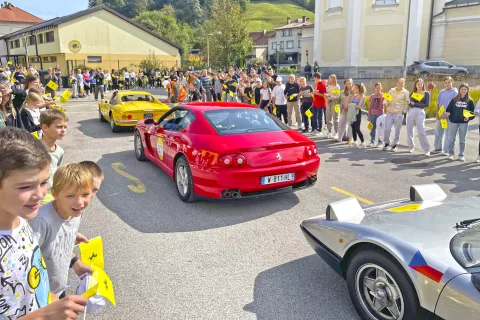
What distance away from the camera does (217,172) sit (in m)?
5.17

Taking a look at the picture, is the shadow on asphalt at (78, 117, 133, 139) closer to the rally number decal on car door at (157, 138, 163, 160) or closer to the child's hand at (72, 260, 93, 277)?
the rally number decal on car door at (157, 138, 163, 160)

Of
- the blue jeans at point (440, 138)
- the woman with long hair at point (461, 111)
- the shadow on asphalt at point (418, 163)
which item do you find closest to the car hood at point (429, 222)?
the shadow on asphalt at point (418, 163)

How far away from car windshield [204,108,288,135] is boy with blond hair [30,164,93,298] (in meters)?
3.38

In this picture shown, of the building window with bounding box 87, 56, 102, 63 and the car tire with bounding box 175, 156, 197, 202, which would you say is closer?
the car tire with bounding box 175, 156, 197, 202

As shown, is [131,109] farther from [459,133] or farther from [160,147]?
[459,133]

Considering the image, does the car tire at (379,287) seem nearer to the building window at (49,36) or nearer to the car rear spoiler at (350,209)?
the car rear spoiler at (350,209)

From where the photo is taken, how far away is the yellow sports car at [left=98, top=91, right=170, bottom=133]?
38.7 ft

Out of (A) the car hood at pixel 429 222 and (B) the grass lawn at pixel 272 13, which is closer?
(A) the car hood at pixel 429 222

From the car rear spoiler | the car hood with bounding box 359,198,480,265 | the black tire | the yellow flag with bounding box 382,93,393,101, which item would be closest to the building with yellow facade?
the black tire

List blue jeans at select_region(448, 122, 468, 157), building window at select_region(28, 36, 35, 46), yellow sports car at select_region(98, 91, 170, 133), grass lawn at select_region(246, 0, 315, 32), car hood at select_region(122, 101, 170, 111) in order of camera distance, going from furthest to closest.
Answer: grass lawn at select_region(246, 0, 315, 32), building window at select_region(28, 36, 35, 46), car hood at select_region(122, 101, 170, 111), yellow sports car at select_region(98, 91, 170, 133), blue jeans at select_region(448, 122, 468, 157)

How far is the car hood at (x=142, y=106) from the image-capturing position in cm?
1191

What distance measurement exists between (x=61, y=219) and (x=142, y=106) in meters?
10.3

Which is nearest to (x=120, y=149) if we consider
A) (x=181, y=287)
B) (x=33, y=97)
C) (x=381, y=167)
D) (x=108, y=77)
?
(x=33, y=97)

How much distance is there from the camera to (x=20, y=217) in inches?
61.3
